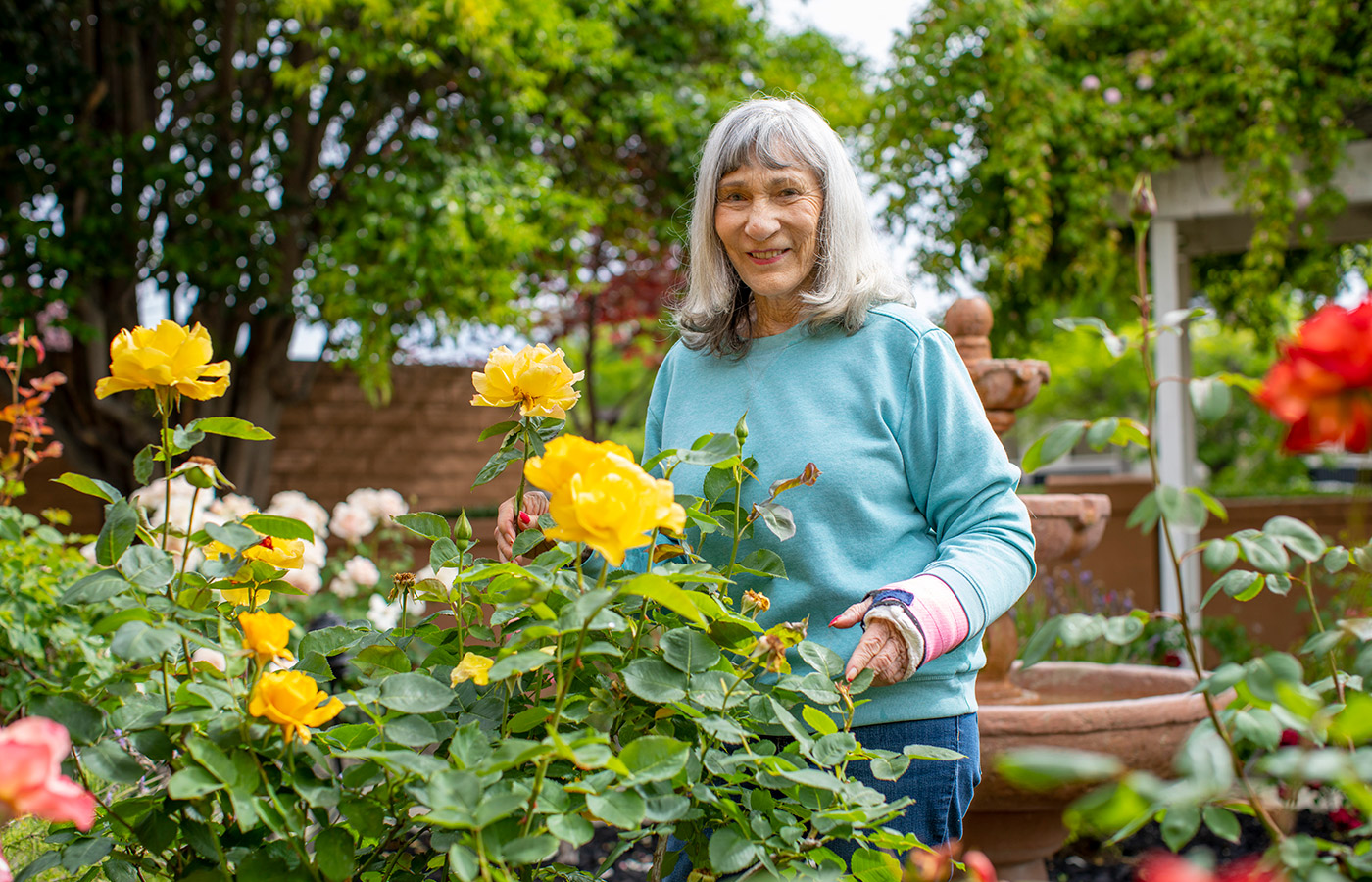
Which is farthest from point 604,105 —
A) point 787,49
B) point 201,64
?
point 201,64

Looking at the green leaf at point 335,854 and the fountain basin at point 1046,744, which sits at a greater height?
the green leaf at point 335,854

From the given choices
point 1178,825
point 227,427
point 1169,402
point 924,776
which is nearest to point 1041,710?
point 924,776

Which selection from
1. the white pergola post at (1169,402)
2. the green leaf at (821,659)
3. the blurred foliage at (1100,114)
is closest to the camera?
the green leaf at (821,659)

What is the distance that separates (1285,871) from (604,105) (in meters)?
5.96

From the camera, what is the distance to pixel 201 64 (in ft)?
19.7

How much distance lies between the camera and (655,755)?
28.1 inches

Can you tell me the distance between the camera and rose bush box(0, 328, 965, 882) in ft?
2.25

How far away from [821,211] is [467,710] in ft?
2.78

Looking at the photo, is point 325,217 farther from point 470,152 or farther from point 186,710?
point 186,710

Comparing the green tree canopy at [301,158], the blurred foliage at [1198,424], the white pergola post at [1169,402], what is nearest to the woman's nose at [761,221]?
the green tree canopy at [301,158]

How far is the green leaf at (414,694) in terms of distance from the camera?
734 millimetres

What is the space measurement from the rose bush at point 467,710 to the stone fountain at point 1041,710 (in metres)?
1.48

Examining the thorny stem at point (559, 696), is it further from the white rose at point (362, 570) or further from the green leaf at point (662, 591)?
the white rose at point (362, 570)

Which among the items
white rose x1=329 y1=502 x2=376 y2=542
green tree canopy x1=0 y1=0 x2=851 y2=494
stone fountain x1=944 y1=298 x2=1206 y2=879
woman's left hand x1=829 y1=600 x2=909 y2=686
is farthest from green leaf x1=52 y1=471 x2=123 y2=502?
green tree canopy x1=0 y1=0 x2=851 y2=494
